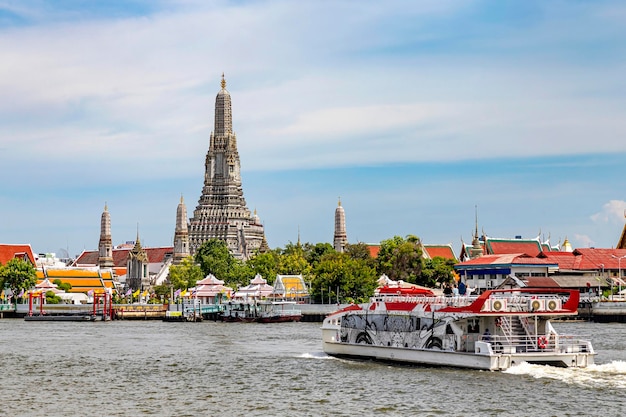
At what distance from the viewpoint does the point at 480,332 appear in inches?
1861

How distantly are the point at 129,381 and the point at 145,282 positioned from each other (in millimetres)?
145336

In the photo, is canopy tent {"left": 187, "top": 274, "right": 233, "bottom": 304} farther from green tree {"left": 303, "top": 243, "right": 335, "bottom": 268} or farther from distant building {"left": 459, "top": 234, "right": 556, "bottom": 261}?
distant building {"left": 459, "top": 234, "right": 556, "bottom": 261}

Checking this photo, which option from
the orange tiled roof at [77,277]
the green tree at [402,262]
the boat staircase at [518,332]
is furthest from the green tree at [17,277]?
the boat staircase at [518,332]

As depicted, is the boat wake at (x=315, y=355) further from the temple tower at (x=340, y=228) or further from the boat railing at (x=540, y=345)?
the temple tower at (x=340, y=228)

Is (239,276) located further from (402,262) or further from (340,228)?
(340,228)

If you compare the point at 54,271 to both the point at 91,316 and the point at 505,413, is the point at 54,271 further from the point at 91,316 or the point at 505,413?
the point at 505,413

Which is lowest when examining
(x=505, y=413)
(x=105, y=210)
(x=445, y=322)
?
(x=505, y=413)

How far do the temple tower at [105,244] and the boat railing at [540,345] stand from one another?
152 metres

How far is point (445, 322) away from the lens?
157ft

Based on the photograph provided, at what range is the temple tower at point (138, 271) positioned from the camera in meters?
190

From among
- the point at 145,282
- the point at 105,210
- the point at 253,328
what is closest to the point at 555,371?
the point at 253,328

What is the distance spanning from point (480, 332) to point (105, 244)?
154 meters

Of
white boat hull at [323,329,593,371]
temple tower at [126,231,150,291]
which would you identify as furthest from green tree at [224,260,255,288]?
white boat hull at [323,329,593,371]

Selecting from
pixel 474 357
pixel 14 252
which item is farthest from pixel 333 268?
pixel 474 357
